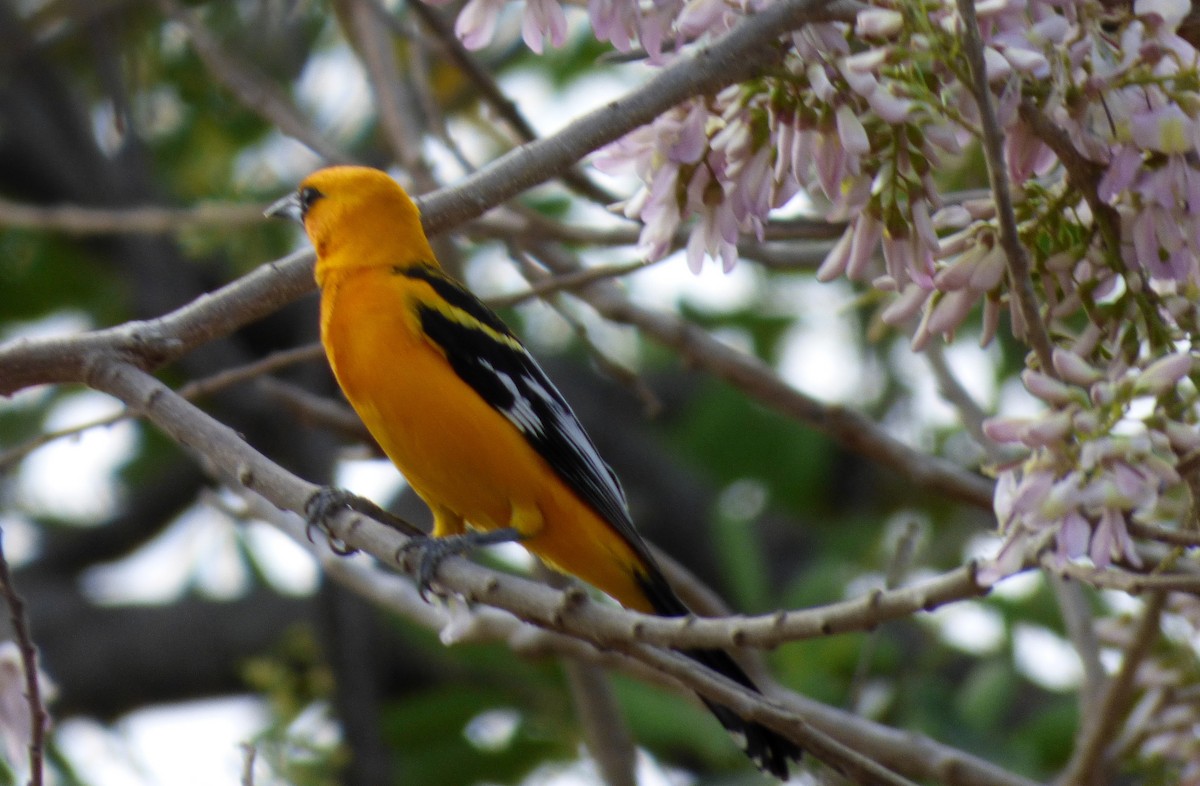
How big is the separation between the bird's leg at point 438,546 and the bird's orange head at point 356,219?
889mm

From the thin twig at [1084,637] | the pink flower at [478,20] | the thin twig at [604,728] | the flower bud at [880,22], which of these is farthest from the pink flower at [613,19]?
the thin twig at [604,728]

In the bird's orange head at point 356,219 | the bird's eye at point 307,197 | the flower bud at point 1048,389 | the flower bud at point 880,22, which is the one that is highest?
the bird's eye at point 307,197

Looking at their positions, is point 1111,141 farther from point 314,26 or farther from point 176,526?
point 176,526

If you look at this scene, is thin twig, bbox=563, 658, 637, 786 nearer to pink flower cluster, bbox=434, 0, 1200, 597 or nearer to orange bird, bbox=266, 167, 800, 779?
orange bird, bbox=266, 167, 800, 779

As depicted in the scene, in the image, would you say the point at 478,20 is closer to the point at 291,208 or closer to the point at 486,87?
the point at 486,87

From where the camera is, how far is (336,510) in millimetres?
2955

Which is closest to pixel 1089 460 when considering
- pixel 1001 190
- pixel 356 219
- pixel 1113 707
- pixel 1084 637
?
pixel 1001 190

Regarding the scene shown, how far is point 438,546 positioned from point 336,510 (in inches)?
21.0

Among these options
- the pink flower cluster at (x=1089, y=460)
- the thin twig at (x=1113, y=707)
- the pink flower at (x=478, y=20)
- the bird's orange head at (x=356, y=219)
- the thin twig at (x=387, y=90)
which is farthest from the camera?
the thin twig at (x=387, y=90)

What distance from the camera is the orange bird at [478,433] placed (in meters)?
4.02

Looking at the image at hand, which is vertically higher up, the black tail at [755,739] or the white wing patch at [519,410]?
the white wing patch at [519,410]

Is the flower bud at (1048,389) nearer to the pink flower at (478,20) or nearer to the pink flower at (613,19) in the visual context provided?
the pink flower at (613,19)

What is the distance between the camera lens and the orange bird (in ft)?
13.2

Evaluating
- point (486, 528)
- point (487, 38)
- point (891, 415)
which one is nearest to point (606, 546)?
point (486, 528)
